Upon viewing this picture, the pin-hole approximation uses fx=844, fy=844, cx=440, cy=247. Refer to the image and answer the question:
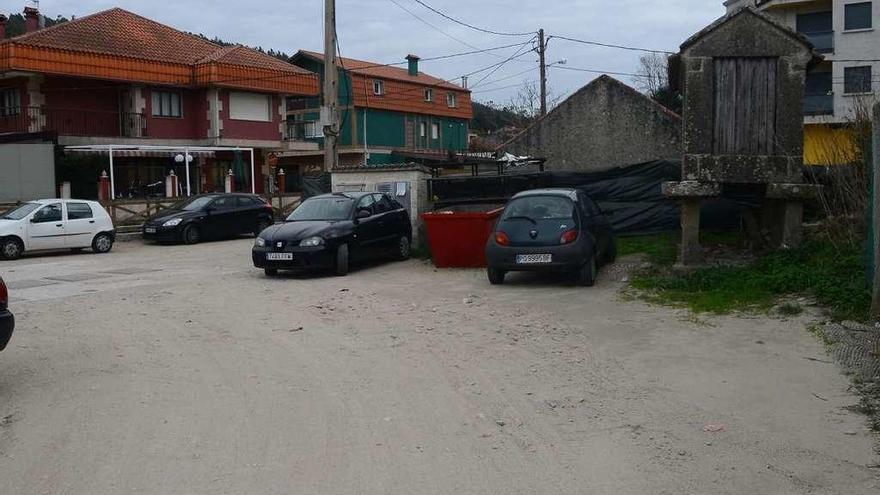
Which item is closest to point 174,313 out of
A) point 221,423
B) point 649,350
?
point 221,423

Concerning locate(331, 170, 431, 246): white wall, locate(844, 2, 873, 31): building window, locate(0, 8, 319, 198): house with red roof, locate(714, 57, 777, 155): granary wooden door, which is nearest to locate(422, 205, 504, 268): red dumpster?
locate(331, 170, 431, 246): white wall

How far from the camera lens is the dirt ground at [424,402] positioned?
16.6ft

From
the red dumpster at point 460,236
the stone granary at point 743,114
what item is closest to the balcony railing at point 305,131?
the red dumpster at point 460,236

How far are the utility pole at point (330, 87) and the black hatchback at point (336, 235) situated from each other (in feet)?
19.7

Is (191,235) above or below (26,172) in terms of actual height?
below

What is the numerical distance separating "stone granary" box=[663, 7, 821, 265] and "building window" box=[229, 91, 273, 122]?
28.8m

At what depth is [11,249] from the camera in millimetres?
19609

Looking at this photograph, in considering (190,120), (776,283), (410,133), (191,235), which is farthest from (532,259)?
(410,133)

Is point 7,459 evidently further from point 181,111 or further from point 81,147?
point 181,111

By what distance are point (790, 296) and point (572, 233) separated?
330 cm

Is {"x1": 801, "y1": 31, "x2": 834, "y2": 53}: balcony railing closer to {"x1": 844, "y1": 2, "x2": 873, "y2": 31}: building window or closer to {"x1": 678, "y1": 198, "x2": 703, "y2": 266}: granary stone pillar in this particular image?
{"x1": 844, "y1": 2, "x2": 873, "y2": 31}: building window

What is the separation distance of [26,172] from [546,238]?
72.9 ft

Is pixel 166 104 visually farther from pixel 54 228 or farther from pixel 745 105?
pixel 745 105

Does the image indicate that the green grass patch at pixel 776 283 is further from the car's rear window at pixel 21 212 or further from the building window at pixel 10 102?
the building window at pixel 10 102
